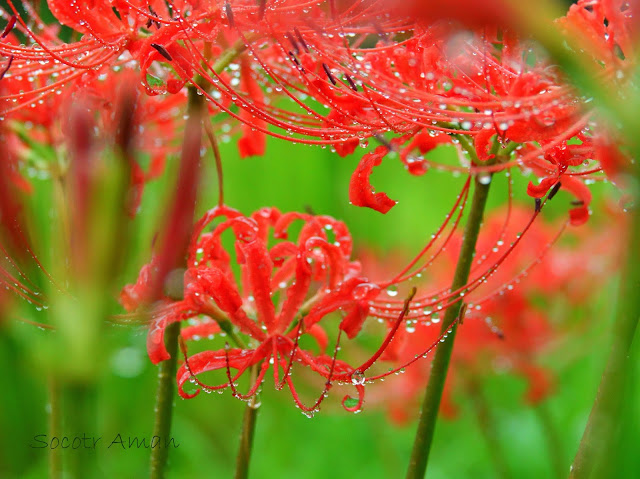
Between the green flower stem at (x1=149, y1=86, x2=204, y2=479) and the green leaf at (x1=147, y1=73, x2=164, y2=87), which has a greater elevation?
the green leaf at (x1=147, y1=73, x2=164, y2=87)

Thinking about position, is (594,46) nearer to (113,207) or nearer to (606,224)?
(113,207)

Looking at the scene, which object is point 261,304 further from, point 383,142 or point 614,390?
point 614,390

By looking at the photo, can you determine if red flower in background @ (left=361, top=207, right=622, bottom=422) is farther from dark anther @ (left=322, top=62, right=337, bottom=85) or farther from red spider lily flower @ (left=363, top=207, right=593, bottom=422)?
dark anther @ (left=322, top=62, right=337, bottom=85)

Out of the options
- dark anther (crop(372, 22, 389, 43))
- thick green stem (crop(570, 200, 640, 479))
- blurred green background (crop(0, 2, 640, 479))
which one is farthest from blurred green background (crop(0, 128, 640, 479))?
thick green stem (crop(570, 200, 640, 479))

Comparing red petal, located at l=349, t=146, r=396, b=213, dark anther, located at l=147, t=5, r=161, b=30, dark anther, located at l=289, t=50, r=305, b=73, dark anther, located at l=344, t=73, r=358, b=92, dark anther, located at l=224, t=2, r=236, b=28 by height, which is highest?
dark anther, located at l=147, t=5, r=161, b=30

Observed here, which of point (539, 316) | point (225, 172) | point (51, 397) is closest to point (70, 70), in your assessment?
point (51, 397)

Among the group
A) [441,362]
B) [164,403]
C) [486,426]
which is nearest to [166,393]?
[164,403]
